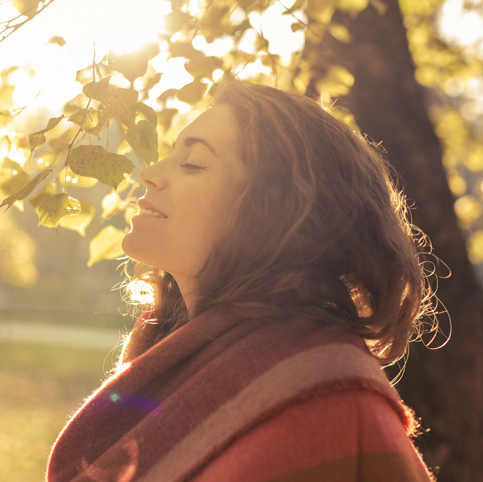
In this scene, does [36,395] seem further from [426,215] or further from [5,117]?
[426,215]

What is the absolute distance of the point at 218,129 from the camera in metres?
1.58

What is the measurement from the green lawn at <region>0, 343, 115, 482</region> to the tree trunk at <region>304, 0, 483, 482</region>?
5301 mm

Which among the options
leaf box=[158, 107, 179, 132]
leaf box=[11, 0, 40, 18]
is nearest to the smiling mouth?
leaf box=[158, 107, 179, 132]

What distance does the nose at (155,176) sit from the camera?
1552mm

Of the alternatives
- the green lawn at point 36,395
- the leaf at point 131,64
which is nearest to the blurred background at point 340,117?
the leaf at point 131,64

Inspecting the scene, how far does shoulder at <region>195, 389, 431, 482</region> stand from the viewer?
0.95 m

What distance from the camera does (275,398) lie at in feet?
3.34

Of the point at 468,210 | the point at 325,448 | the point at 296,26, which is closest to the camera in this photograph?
the point at 325,448

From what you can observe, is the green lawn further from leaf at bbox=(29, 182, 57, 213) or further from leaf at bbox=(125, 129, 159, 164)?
leaf at bbox=(125, 129, 159, 164)

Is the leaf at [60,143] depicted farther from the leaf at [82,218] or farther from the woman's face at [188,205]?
the woman's face at [188,205]

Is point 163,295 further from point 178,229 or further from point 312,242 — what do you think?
point 312,242

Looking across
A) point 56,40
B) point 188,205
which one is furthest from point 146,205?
point 56,40

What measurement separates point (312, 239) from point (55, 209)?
803 millimetres

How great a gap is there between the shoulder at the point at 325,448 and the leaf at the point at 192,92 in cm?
139
